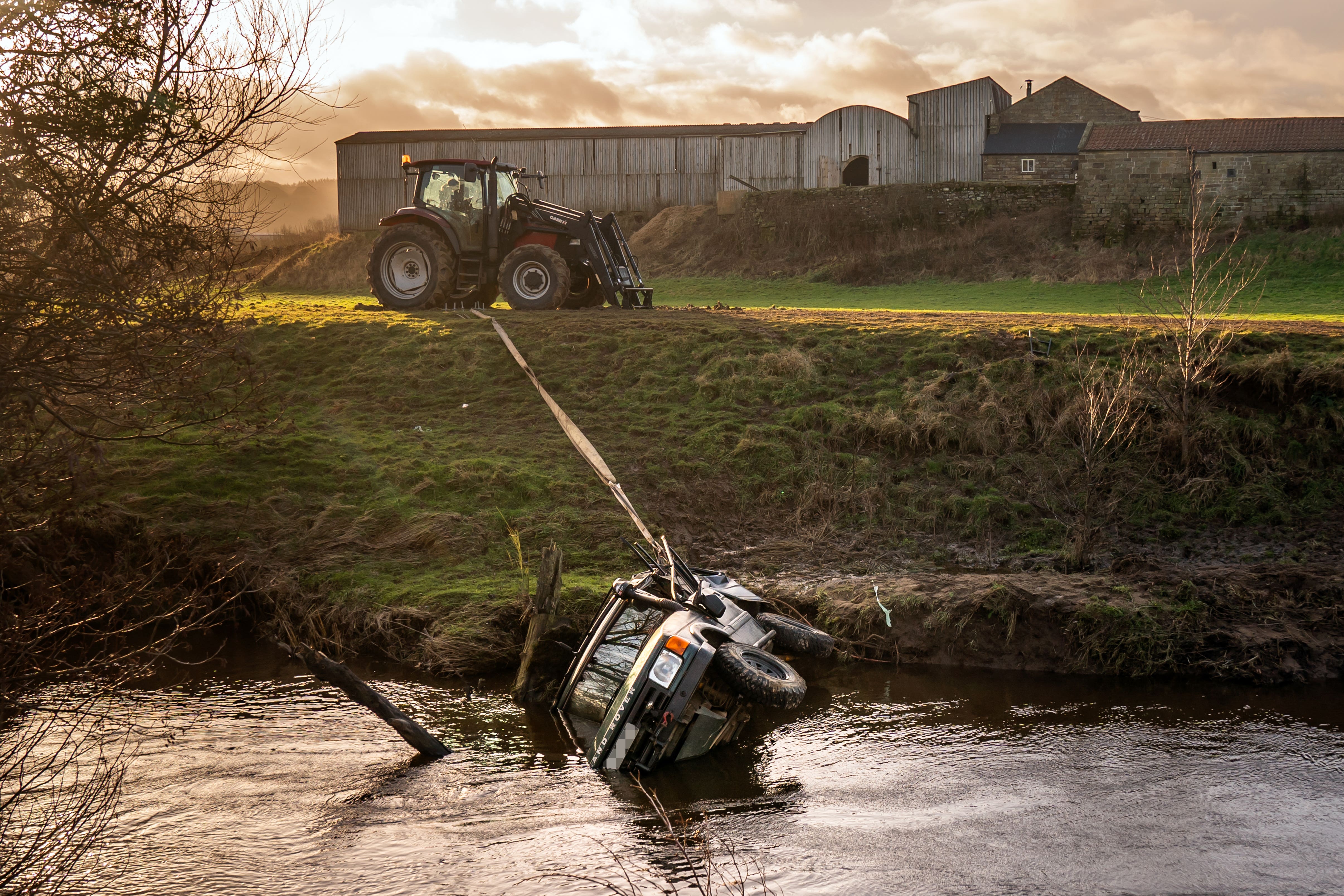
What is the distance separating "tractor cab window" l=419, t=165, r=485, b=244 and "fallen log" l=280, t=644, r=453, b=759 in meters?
13.1

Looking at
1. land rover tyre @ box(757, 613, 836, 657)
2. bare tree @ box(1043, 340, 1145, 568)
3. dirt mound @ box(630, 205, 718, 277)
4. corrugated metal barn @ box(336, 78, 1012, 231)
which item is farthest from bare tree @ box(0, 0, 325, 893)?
corrugated metal barn @ box(336, 78, 1012, 231)

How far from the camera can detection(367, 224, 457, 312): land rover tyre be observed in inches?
803

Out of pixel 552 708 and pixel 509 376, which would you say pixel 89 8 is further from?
pixel 509 376

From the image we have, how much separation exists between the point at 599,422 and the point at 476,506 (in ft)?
9.79

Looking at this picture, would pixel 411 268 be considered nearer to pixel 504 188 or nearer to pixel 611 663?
pixel 504 188

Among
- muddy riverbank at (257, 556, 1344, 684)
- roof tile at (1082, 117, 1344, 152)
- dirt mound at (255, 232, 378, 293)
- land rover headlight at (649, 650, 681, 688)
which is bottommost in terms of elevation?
muddy riverbank at (257, 556, 1344, 684)

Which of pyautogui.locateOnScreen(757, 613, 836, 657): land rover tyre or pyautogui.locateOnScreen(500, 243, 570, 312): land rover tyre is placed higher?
pyautogui.locateOnScreen(500, 243, 570, 312): land rover tyre

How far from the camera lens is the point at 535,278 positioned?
66.7 feet

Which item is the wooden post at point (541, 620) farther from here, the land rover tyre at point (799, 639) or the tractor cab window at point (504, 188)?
the tractor cab window at point (504, 188)

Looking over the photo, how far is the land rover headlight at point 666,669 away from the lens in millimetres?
7828

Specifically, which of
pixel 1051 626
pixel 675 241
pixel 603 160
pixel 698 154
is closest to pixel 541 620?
pixel 1051 626

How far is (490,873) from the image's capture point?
22.5 feet

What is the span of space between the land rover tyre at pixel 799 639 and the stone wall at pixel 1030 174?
114ft

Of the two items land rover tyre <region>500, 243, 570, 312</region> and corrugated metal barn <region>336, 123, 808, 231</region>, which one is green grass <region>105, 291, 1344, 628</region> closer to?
land rover tyre <region>500, 243, 570, 312</region>
